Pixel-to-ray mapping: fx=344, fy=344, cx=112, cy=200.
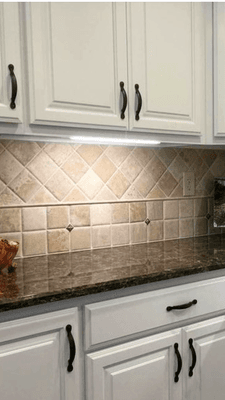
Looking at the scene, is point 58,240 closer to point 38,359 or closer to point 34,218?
point 34,218

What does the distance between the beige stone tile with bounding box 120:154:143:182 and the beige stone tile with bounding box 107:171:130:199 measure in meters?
0.02

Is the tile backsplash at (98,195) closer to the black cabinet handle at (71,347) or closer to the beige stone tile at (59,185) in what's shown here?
the beige stone tile at (59,185)

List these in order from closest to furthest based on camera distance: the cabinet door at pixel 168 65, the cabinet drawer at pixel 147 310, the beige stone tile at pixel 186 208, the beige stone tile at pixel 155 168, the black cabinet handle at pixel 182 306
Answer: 1. the cabinet drawer at pixel 147 310
2. the black cabinet handle at pixel 182 306
3. the cabinet door at pixel 168 65
4. the beige stone tile at pixel 155 168
5. the beige stone tile at pixel 186 208

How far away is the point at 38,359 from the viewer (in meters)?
0.98

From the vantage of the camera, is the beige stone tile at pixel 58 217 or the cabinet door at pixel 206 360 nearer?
the cabinet door at pixel 206 360

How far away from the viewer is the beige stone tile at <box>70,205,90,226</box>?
1.62 metres

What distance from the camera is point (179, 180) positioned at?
76.8 inches

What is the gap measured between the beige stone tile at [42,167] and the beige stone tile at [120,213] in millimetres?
367

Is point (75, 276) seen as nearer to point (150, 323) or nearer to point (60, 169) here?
point (150, 323)

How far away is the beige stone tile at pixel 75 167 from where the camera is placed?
160 cm

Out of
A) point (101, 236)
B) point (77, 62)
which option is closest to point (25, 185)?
point (101, 236)

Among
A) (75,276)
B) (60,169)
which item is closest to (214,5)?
(60,169)

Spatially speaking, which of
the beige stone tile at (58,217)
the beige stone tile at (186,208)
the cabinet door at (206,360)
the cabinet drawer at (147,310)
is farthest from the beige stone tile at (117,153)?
the cabinet door at (206,360)

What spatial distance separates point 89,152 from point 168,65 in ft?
1.72
